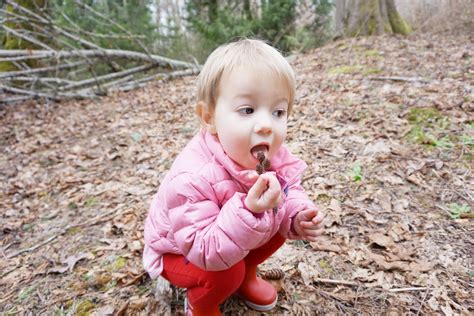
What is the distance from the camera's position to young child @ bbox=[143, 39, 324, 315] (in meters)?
1.40

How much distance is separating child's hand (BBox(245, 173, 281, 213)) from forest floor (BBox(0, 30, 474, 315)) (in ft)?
3.34

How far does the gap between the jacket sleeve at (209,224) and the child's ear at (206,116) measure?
27 centimetres

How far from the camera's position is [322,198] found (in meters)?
3.02

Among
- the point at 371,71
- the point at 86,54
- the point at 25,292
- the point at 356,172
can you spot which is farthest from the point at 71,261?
the point at 86,54

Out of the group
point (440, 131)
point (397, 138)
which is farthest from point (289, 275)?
point (440, 131)

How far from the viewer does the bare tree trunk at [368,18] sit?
8.27m

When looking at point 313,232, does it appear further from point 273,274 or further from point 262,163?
point 273,274

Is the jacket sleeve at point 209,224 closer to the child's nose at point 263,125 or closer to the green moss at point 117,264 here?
the child's nose at point 263,125

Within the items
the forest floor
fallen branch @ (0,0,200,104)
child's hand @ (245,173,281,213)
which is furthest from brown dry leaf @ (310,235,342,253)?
fallen branch @ (0,0,200,104)

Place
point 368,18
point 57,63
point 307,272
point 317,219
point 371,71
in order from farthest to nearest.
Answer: point 368,18
point 57,63
point 371,71
point 307,272
point 317,219

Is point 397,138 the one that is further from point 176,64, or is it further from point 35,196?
point 176,64

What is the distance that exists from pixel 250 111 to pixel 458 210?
214 centimetres

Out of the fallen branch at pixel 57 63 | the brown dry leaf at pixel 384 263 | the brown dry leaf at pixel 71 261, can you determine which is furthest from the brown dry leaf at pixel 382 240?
the fallen branch at pixel 57 63

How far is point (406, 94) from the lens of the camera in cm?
459
